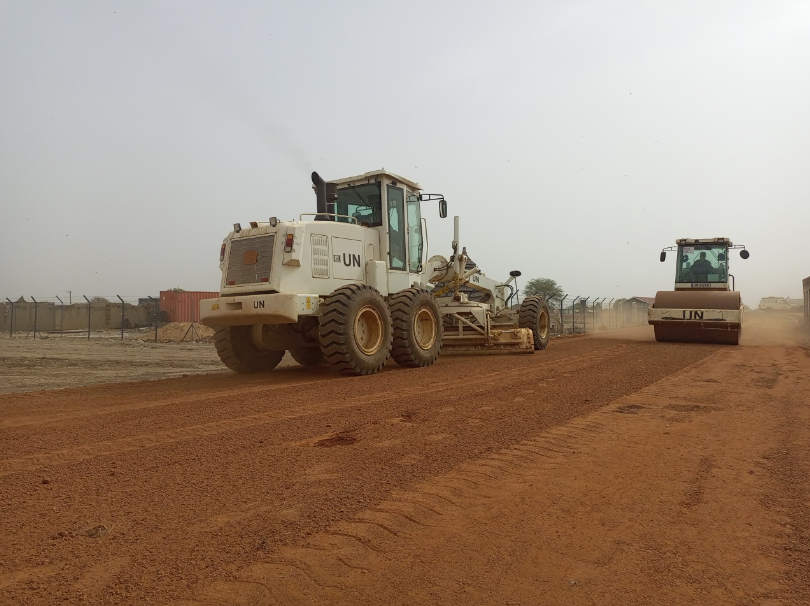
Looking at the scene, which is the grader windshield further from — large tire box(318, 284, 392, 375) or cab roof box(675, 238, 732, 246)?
large tire box(318, 284, 392, 375)

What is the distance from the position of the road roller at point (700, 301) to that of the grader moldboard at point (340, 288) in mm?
7247

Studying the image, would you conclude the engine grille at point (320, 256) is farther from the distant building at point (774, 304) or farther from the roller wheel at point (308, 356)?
the distant building at point (774, 304)

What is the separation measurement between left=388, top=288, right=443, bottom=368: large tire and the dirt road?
324 centimetres

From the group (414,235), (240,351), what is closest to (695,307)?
(414,235)

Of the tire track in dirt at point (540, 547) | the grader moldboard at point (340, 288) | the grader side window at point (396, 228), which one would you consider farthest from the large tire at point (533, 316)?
the tire track in dirt at point (540, 547)

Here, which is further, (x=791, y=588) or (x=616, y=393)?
(x=616, y=393)

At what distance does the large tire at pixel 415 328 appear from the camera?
1010 centimetres

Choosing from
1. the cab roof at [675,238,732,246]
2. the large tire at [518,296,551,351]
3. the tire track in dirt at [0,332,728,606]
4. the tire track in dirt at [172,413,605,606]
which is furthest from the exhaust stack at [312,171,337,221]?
the cab roof at [675,238,732,246]

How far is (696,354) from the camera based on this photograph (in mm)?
13516

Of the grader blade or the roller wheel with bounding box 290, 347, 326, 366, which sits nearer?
the roller wheel with bounding box 290, 347, 326, 366

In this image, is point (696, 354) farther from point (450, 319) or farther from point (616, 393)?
point (616, 393)

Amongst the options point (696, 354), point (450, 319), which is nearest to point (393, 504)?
point (450, 319)

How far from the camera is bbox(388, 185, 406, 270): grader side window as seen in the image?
425 inches

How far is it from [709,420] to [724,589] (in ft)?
12.2
